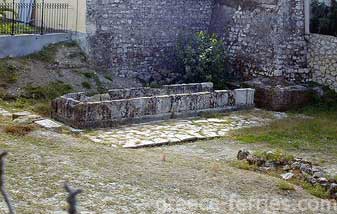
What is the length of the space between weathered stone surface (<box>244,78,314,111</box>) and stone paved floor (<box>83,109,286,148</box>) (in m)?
1.14

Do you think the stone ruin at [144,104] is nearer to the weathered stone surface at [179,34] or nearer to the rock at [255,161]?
the weathered stone surface at [179,34]

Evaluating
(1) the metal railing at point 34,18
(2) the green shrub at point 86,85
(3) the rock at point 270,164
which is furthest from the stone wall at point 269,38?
(3) the rock at point 270,164

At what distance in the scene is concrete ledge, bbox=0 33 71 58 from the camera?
15469 mm

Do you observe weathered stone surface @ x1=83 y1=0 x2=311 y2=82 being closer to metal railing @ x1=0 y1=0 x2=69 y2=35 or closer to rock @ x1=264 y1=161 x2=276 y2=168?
metal railing @ x1=0 y1=0 x2=69 y2=35

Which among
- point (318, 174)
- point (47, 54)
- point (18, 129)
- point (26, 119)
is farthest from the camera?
point (47, 54)

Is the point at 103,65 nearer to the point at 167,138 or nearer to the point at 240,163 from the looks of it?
the point at 167,138

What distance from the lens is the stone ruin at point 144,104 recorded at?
1279 cm

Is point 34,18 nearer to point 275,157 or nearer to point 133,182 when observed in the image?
point 275,157

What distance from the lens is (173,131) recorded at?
1291 centimetres

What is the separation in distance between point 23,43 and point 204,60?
5273 mm

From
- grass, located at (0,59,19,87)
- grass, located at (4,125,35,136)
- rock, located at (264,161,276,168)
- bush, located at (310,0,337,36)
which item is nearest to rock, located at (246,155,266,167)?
rock, located at (264,161,276,168)

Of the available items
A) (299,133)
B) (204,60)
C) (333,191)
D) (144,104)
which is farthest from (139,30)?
(333,191)

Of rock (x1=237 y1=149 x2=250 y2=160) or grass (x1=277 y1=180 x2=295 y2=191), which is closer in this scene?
grass (x1=277 y1=180 x2=295 y2=191)

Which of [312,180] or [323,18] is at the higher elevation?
[323,18]
